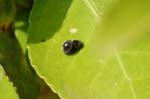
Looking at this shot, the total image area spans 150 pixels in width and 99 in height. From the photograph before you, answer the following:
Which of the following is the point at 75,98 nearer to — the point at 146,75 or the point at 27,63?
the point at 146,75

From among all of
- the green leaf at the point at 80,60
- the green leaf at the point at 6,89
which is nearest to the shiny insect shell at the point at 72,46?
the green leaf at the point at 80,60

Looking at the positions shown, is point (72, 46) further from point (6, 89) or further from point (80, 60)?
point (6, 89)

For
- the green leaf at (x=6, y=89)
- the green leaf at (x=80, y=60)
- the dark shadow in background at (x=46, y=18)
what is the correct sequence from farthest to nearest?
the green leaf at (x=6, y=89) < the dark shadow in background at (x=46, y=18) < the green leaf at (x=80, y=60)

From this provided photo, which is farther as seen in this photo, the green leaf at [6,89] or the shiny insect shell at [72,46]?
the green leaf at [6,89]

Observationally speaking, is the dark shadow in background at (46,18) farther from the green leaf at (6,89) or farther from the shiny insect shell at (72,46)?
the green leaf at (6,89)

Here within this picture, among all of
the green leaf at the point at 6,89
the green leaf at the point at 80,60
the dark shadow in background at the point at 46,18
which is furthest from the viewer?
the green leaf at the point at 6,89

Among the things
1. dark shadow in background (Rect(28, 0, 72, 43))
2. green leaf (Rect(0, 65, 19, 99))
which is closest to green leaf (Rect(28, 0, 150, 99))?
dark shadow in background (Rect(28, 0, 72, 43))

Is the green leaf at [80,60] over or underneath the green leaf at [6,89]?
over

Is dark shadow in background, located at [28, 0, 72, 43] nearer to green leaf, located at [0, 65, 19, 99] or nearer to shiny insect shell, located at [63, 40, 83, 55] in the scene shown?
shiny insect shell, located at [63, 40, 83, 55]
